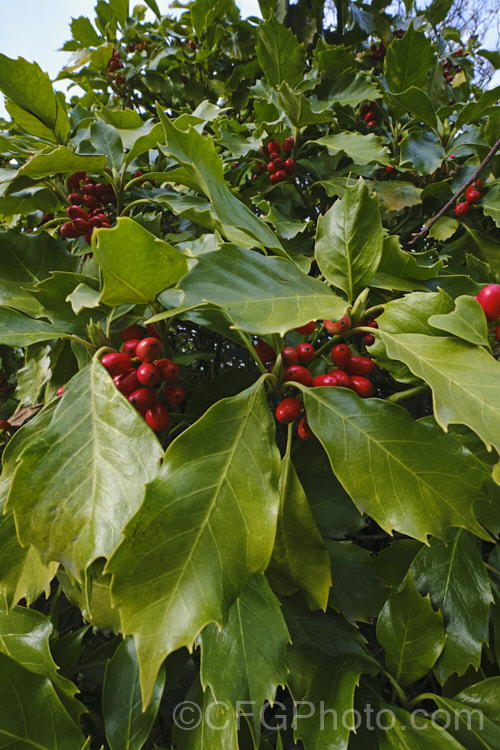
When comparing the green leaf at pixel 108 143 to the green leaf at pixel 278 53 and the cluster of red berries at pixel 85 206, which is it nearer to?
the cluster of red berries at pixel 85 206

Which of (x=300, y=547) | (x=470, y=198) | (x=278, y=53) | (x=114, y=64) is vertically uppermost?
(x=114, y=64)

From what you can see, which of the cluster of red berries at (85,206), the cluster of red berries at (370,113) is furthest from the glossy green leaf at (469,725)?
the cluster of red berries at (370,113)

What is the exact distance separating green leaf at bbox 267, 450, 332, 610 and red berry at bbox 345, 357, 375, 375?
7.4 inches

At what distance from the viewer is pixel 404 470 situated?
1.85 ft

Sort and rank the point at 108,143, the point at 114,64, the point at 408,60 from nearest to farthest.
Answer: the point at 108,143, the point at 408,60, the point at 114,64

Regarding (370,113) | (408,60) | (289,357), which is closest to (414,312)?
(289,357)

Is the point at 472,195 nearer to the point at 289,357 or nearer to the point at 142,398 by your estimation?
the point at 289,357

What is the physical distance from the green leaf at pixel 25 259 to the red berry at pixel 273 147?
2.35ft

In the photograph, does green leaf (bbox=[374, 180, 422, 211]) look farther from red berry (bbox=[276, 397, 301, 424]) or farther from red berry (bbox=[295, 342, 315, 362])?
red berry (bbox=[276, 397, 301, 424])

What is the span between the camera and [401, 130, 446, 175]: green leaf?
122 cm

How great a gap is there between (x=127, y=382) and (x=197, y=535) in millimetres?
267

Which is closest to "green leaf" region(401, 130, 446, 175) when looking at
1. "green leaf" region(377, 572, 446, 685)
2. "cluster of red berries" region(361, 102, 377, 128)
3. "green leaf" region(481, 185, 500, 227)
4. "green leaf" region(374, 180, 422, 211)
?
"green leaf" region(374, 180, 422, 211)

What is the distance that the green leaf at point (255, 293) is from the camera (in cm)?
50

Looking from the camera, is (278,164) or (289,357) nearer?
(289,357)
